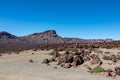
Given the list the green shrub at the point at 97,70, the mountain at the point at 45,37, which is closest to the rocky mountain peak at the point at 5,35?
the mountain at the point at 45,37

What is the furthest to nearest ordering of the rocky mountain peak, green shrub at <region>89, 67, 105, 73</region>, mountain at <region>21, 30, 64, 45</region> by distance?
mountain at <region>21, 30, 64, 45</region>
the rocky mountain peak
green shrub at <region>89, 67, 105, 73</region>

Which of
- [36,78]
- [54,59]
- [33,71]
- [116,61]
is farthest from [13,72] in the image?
[116,61]

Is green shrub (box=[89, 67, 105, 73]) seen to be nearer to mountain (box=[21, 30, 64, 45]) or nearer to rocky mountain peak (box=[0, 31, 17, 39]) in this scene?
mountain (box=[21, 30, 64, 45])

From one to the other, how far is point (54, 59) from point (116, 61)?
17.4 feet

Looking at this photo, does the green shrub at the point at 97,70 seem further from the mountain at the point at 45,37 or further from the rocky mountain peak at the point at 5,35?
the rocky mountain peak at the point at 5,35

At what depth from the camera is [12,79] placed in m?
16.6

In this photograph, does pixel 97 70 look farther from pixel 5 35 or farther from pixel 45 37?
pixel 45 37

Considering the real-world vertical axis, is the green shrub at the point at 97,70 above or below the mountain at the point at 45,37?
below

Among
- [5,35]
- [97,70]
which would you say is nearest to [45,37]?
[5,35]

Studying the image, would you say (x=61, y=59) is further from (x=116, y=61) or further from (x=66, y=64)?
(x=116, y=61)

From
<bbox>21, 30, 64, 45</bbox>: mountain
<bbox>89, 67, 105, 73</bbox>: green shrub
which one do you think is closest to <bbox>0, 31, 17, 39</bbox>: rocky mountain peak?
<bbox>21, 30, 64, 45</bbox>: mountain

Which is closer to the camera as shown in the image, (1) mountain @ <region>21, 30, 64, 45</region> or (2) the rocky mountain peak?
(2) the rocky mountain peak

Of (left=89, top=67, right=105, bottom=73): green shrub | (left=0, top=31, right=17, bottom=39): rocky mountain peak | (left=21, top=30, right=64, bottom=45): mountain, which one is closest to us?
(left=89, top=67, right=105, bottom=73): green shrub

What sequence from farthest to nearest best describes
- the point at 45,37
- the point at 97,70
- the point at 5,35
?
the point at 45,37 < the point at 5,35 < the point at 97,70
